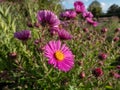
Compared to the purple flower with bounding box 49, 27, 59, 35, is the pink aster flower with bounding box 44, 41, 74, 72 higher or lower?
lower

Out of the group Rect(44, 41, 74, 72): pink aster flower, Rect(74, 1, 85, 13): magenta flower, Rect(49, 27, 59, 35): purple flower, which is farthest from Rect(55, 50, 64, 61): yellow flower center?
Rect(74, 1, 85, 13): magenta flower

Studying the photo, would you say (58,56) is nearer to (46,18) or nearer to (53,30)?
(46,18)

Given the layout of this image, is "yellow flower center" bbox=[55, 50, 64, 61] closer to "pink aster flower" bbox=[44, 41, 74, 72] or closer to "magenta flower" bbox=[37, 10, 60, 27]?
"pink aster flower" bbox=[44, 41, 74, 72]

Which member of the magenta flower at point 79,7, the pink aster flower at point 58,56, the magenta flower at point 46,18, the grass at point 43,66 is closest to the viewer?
the pink aster flower at point 58,56

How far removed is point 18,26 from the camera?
13.7ft

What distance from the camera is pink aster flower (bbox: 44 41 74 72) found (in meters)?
2.24

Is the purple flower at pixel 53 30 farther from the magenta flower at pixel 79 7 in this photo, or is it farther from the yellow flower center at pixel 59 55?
the magenta flower at pixel 79 7

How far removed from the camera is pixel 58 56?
233cm

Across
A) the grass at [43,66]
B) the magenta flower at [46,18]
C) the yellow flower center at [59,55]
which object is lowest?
the grass at [43,66]

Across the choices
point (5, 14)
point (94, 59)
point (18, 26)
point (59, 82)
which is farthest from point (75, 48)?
point (18, 26)

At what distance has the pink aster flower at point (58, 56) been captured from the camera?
224 cm

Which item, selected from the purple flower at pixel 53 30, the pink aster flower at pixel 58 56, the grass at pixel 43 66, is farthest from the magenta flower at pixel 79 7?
the pink aster flower at pixel 58 56

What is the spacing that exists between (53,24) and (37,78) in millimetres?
513

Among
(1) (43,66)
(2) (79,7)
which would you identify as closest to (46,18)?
(1) (43,66)
